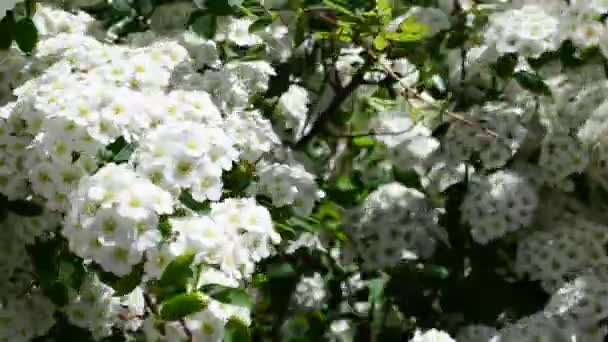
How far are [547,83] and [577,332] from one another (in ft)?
2.56

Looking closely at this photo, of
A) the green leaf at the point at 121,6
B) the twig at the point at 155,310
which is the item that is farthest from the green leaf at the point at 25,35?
the twig at the point at 155,310

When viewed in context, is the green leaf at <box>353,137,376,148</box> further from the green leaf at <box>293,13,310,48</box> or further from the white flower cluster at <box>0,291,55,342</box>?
the white flower cluster at <box>0,291,55,342</box>

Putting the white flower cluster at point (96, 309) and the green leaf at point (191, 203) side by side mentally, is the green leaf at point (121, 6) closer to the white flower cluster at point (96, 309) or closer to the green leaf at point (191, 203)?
the white flower cluster at point (96, 309)

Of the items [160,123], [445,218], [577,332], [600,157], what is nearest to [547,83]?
[600,157]

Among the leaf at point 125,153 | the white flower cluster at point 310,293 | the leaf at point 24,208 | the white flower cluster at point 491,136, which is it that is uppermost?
the leaf at point 125,153

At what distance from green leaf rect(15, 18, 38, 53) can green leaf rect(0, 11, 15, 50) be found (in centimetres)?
1

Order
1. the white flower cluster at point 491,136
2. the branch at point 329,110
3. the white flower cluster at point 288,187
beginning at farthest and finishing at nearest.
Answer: the branch at point 329,110 → the white flower cluster at point 491,136 → the white flower cluster at point 288,187

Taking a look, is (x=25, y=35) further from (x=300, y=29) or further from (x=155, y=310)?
(x=155, y=310)

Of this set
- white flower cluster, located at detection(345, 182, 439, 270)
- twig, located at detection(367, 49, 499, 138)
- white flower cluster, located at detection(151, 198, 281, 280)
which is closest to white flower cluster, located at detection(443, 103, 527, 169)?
twig, located at detection(367, 49, 499, 138)

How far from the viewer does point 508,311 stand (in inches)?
108

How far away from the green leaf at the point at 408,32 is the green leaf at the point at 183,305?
3.36ft

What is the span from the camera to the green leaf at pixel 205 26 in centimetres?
257

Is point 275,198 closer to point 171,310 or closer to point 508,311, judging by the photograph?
point 171,310

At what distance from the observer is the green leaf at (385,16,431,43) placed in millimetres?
2547
